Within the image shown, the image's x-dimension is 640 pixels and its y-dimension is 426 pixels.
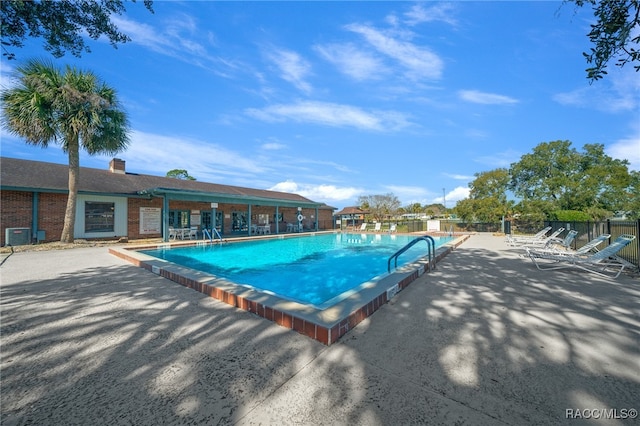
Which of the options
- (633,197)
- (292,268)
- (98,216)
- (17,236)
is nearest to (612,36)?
(292,268)

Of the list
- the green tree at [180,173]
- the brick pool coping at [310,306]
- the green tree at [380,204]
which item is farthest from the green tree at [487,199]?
the green tree at [180,173]

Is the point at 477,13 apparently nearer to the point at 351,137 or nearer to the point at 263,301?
the point at 263,301

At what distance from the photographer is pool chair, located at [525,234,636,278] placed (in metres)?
5.55

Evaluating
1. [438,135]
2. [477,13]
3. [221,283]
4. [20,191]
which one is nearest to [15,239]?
[20,191]

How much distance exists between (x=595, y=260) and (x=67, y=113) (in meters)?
18.6

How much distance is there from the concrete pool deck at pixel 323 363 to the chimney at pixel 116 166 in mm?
17189

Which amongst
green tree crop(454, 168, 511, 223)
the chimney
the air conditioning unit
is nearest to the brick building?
the chimney

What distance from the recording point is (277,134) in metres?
23.0

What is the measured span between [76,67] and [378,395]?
16635 mm

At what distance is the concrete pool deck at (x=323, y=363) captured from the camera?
5.65 ft

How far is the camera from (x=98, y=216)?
46.3 ft

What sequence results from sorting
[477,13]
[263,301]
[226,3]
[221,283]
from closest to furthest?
[263,301] < [221,283] < [477,13] < [226,3]

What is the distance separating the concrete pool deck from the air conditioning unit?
32.8 ft

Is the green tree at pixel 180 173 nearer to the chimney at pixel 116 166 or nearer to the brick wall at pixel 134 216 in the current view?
the chimney at pixel 116 166
